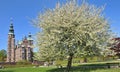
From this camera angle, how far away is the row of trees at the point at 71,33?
1521 inches

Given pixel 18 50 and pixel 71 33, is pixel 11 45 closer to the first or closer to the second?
pixel 18 50

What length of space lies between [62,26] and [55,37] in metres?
1.74

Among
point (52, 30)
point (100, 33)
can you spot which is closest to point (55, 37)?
point (52, 30)

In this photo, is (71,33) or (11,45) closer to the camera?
(71,33)

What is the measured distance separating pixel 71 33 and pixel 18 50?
11440 cm

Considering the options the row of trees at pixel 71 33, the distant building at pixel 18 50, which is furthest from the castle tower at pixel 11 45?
the row of trees at pixel 71 33

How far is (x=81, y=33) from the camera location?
38562mm

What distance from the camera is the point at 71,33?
127 feet

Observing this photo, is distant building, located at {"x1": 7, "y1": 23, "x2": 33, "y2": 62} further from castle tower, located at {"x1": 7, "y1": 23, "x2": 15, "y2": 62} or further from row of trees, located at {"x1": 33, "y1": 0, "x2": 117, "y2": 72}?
row of trees, located at {"x1": 33, "y1": 0, "x2": 117, "y2": 72}

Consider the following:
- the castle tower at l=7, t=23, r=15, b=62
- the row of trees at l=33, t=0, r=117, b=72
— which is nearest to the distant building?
the castle tower at l=7, t=23, r=15, b=62

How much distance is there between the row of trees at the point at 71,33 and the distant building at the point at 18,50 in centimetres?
10733

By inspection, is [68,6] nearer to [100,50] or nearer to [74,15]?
[74,15]

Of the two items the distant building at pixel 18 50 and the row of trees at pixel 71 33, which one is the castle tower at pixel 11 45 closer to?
the distant building at pixel 18 50

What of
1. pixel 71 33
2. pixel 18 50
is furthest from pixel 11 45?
pixel 71 33
